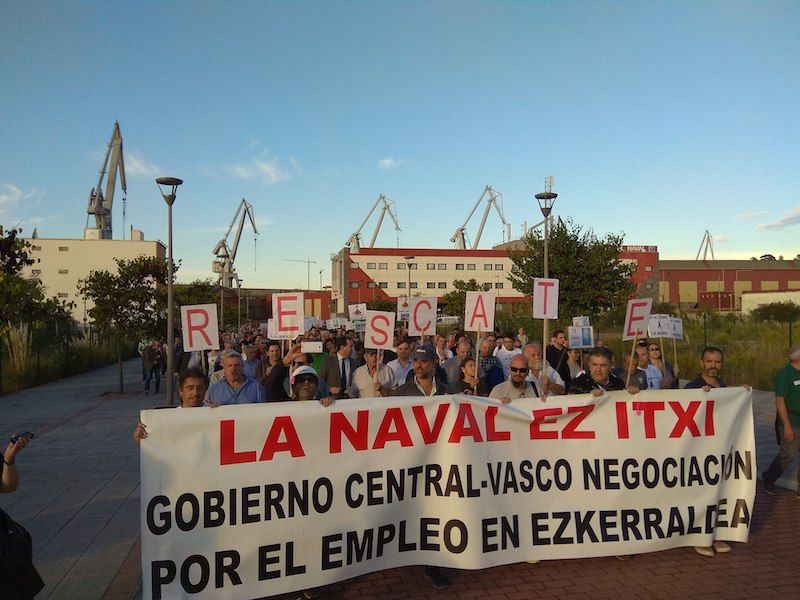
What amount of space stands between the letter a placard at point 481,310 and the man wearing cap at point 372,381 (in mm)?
1926

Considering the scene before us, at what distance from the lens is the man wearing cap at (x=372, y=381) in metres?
7.79

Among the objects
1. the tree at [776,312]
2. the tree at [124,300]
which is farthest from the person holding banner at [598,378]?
the tree at [776,312]

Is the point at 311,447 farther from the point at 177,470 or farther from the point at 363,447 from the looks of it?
the point at 177,470

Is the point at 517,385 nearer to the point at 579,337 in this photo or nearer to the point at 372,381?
the point at 372,381

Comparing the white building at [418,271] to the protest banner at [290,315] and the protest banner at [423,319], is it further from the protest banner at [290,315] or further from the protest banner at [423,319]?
the protest banner at [290,315]

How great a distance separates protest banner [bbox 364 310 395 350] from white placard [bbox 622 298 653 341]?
3.31 meters

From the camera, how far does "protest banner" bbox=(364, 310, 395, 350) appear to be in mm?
9180

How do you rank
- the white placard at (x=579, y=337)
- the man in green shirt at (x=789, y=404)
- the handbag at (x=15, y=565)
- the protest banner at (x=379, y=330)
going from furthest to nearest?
the white placard at (x=579, y=337) < the protest banner at (x=379, y=330) < the man in green shirt at (x=789, y=404) < the handbag at (x=15, y=565)

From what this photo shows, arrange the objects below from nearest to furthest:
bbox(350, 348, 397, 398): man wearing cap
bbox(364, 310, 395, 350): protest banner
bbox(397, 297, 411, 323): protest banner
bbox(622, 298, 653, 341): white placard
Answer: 1. bbox(622, 298, 653, 341): white placard
2. bbox(350, 348, 397, 398): man wearing cap
3. bbox(364, 310, 395, 350): protest banner
4. bbox(397, 297, 411, 323): protest banner

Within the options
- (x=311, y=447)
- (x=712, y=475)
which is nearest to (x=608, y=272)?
(x=712, y=475)

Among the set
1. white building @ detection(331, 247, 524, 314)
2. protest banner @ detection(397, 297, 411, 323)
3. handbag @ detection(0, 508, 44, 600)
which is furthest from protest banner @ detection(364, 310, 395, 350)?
white building @ detection(331, 247, 524, 314)

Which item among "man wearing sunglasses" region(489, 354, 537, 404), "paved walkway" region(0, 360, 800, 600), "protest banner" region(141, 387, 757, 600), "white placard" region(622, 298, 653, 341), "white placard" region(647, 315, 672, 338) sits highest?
"white placard" region(622, 298, 653, 341)

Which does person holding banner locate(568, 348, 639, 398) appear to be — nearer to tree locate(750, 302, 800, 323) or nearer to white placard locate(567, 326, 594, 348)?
white placard locate(567, 326, 594, 348)

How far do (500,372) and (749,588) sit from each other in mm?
5945
